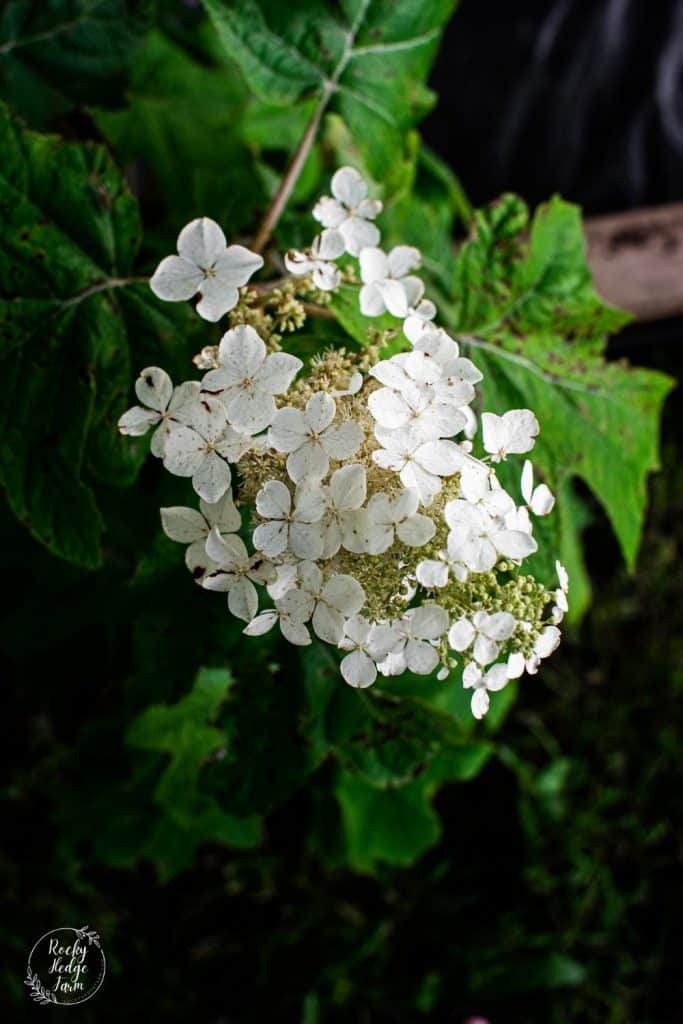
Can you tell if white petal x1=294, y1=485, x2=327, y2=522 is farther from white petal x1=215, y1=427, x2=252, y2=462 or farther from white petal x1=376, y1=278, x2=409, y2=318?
white petal x1=376, y1=278, x2=409, y2=318

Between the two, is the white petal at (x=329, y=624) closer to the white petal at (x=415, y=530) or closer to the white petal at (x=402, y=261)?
the white petal at (x=415, y=530)

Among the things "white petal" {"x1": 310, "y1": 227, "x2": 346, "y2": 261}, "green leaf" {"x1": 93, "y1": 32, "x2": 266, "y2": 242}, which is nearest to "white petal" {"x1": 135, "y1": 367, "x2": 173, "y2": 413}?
"white petal" {"x1": 310, "y1": 227, "x2": 346, "y2": 261}

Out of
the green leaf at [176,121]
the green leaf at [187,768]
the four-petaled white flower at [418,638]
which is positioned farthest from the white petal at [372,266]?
the green leaf at [176,121]

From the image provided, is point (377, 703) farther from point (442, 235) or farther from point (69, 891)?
point (69, 891)

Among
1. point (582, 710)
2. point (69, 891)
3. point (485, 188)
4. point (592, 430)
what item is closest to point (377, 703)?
point (592, 430)

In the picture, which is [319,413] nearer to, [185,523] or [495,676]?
[185,523]

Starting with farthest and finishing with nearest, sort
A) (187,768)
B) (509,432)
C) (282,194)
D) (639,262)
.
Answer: (639,262) < (187,768) < (282,194) < (509,432)

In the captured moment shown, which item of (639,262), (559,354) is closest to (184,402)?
(559,354)
